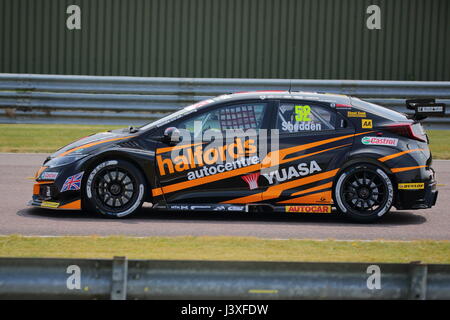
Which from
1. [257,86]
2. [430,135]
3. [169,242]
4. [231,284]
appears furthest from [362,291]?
[430,135]

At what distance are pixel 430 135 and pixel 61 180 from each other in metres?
9.89

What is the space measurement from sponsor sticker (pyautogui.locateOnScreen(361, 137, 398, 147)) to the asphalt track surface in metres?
0.90

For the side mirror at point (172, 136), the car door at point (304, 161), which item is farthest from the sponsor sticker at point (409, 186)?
the side mirror at point (172, 136)

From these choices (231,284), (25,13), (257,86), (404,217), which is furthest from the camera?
(25,13)

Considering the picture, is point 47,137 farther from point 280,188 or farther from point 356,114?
point 356,114

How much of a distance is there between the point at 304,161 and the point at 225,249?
6.44 feet

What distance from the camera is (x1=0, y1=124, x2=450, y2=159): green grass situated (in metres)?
13.8

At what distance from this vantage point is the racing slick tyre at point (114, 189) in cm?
830

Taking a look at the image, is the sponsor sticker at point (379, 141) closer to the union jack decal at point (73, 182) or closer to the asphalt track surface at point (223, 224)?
the asphalt track surface at point (223, 224)

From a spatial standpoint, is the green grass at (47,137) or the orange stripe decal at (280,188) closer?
the orange stripe decal at (280,188)

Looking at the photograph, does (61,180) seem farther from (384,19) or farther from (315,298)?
(384,19)

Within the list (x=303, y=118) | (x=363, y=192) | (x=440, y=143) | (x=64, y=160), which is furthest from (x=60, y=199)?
(x=440, y=143)

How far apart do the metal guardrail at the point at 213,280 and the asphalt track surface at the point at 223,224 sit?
114 inches

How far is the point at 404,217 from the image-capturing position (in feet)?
29.7
